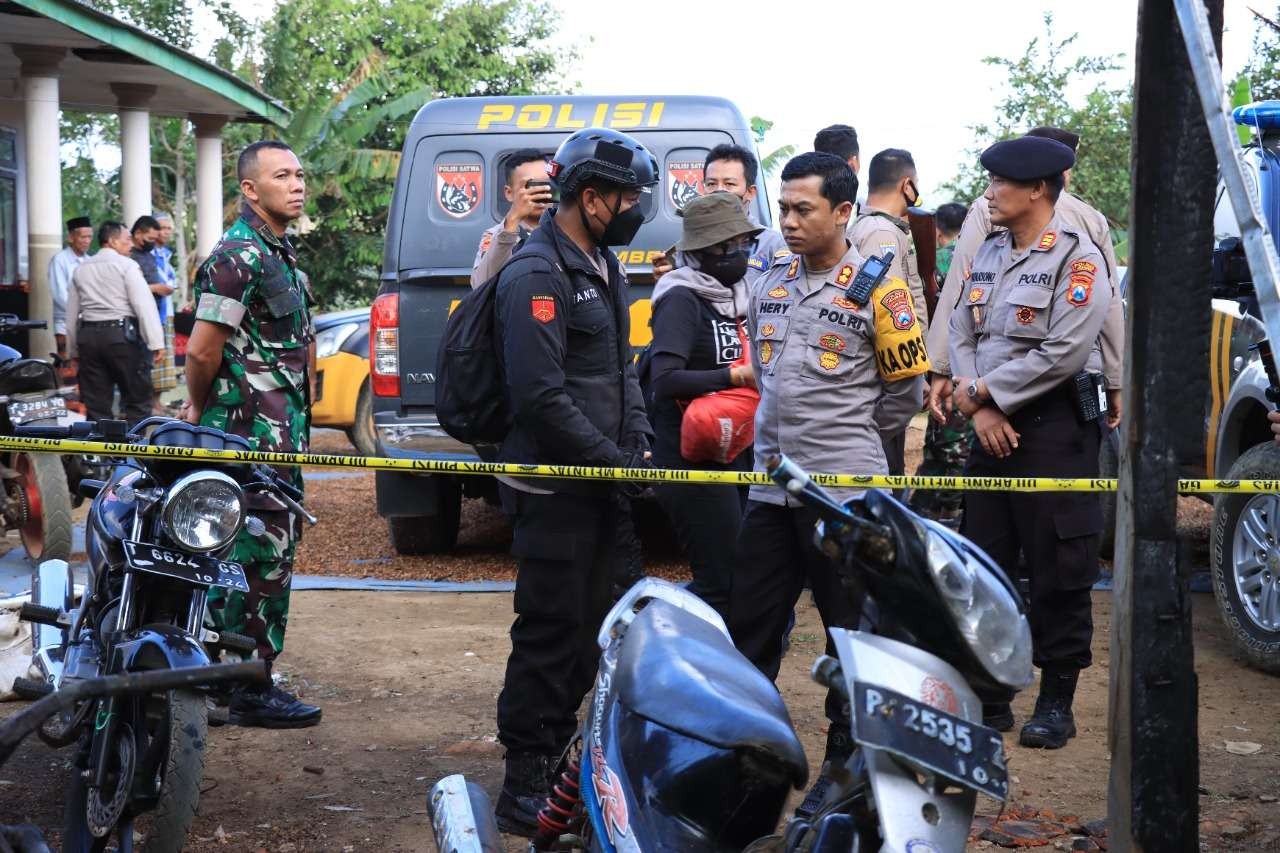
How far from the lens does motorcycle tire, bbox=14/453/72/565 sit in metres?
7.09

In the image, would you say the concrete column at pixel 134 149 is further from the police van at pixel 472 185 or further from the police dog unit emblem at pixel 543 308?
the police dog unit emblem at pixel 543 308

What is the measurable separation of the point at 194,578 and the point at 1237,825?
3025 millimetres

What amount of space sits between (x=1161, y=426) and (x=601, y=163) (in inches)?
66.9

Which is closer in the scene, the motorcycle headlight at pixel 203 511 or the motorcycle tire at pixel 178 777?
the motorcycle tire at pixel 178 777

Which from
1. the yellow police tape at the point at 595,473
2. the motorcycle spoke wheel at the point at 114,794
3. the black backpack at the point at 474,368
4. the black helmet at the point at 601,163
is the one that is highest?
the black helmet at the point at 601,163

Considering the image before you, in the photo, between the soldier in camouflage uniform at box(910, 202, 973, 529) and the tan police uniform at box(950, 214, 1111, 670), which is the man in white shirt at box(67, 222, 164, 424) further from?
the tan police uniform at box(950, 214, 1111, 670)

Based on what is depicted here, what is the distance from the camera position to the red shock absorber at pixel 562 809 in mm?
2889

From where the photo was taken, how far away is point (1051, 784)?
14.5 feet

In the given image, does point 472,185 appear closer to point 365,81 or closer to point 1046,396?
point 1046,396

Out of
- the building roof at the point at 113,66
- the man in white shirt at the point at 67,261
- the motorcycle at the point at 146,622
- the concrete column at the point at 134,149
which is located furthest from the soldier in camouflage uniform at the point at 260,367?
the concrete column at the point at 134,149

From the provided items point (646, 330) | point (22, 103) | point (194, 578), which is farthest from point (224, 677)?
point (22, 103)

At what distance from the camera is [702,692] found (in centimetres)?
238

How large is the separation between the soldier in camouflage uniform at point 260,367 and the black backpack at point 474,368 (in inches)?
39.8

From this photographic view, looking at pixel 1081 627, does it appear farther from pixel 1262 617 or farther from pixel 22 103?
pixel 22 103
